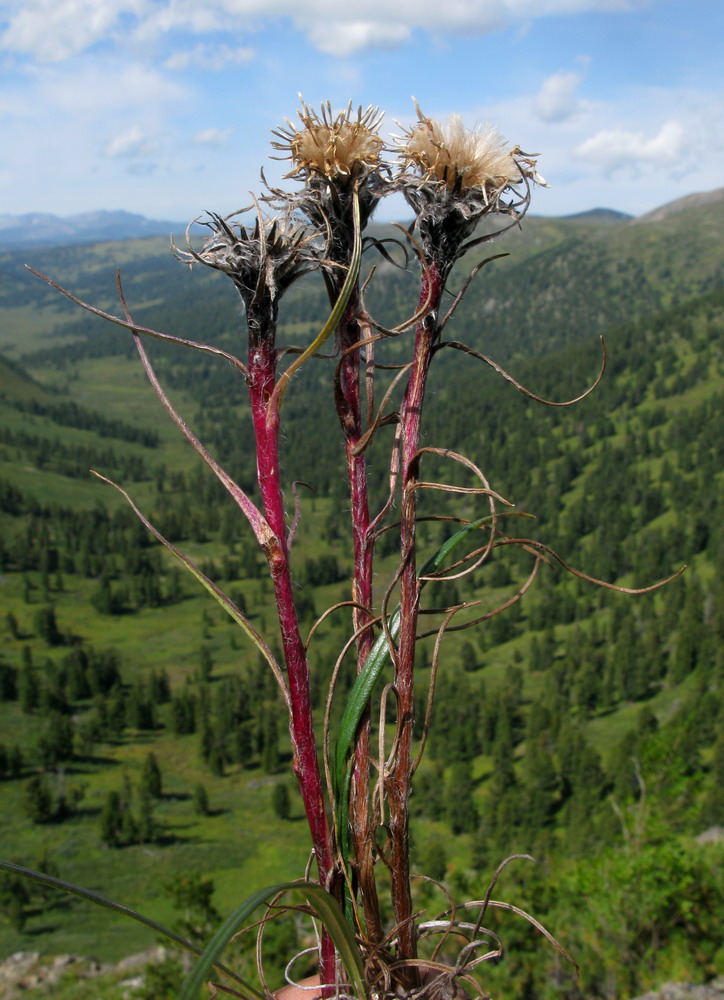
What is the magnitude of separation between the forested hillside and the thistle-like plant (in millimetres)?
192

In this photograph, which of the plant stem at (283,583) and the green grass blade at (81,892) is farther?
the plant stem at (283,583)

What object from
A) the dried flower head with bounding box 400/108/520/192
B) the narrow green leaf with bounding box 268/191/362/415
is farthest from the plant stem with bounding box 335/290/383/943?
the dried flower head with bounding box 400/108/520/192

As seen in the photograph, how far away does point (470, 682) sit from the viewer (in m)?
84.2

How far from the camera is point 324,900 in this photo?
4.04 ft

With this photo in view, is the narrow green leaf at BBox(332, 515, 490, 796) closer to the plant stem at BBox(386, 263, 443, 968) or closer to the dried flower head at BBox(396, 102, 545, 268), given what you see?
the plant stem at BBox(386, 263, 443, 968)

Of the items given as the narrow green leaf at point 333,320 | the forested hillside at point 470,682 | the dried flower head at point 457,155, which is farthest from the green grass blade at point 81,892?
the dried flower head at point 457,155

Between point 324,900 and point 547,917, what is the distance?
78.4ft

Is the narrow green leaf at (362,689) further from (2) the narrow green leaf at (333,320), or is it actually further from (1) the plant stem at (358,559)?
(2) the narrow green leaf at (333,320)

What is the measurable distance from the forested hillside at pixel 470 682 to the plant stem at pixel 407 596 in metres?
0.28

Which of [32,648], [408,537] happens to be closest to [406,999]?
[408,537]

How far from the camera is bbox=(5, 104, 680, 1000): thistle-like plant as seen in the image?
51.3 inches

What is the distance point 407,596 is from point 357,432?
12.8 inches

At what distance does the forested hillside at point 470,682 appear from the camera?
70.7 ft

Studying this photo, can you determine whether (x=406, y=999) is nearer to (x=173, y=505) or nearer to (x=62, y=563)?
(x=62, y=563)
